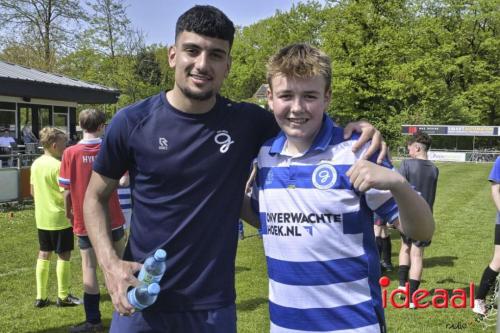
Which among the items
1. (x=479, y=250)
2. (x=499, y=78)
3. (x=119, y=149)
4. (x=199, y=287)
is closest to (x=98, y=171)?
(x=119, y=149)

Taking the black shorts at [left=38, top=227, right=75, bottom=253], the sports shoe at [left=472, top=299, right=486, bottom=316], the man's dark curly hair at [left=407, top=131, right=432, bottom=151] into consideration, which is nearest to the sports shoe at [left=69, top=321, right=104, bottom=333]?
the black shorts at [left=38, top=227, right=75, bottom=253]

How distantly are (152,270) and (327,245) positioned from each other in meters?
0.77

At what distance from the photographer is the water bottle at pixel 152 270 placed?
214 cm

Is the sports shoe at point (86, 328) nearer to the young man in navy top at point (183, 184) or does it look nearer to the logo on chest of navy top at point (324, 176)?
the young man in navy top at point (183, 184)

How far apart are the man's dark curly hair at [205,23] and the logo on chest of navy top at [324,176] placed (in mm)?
801

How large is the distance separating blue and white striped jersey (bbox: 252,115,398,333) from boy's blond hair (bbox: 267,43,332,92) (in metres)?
0.27

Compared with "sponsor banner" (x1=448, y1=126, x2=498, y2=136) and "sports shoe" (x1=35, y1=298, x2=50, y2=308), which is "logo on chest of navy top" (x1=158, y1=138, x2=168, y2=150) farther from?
"sponsor banner" (x1=448, y1=126, x2=498, y2=136)

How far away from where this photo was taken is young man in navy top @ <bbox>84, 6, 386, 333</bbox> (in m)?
2.37

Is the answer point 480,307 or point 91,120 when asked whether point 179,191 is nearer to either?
point 91,120

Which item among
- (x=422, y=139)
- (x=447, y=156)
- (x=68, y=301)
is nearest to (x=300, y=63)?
(x=422, y=139)

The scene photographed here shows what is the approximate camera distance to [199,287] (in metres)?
2.39

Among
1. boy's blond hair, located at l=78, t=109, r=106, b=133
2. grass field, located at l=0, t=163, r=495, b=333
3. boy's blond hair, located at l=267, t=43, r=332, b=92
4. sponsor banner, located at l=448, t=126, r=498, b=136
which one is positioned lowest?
grass field, located at l=0, t=163, r=495, b=333

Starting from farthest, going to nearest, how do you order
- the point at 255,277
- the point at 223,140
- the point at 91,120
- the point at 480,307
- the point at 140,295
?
the point at 255,277
the point at 480,307
the point at 91,120
the point at 223,140
the point at 140,295

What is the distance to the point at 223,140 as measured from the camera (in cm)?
246
